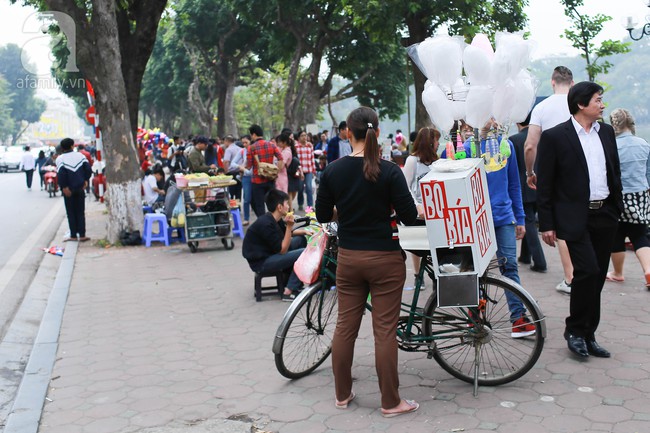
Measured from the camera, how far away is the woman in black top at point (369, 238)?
4047 mm

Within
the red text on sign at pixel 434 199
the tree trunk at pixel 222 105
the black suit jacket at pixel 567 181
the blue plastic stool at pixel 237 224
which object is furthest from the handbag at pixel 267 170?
the tree trunk at pixel 222 105

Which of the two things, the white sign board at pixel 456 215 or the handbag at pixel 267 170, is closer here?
the white sign board at pixel 456 215

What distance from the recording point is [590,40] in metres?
14.8

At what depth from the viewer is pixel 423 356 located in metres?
5.25

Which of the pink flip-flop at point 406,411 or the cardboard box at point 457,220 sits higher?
the cardboard box at point 457,220

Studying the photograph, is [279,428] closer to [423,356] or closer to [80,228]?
[423,356]

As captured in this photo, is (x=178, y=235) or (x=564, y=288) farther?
(x=178, y=235)

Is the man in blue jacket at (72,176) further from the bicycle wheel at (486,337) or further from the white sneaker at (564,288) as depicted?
the bicycle wheel at (486,337)

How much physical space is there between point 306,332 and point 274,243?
2.41m

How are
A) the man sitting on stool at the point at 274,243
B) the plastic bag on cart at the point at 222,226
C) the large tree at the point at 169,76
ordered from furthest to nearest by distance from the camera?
the large tree at the point at 169,76 → the plastic bag on cart at the point at 222,226 → the man sitting on stool at the point at 274,243

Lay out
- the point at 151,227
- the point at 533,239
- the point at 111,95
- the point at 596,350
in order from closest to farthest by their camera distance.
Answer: the point at 596,350 < the point at 533,239 < the point at 111,95 < the point at 151,227

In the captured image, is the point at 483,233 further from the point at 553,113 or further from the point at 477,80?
the point at 553,113

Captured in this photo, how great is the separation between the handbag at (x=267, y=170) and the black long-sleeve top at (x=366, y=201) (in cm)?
716

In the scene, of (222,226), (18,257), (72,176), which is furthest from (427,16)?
(18,257)
